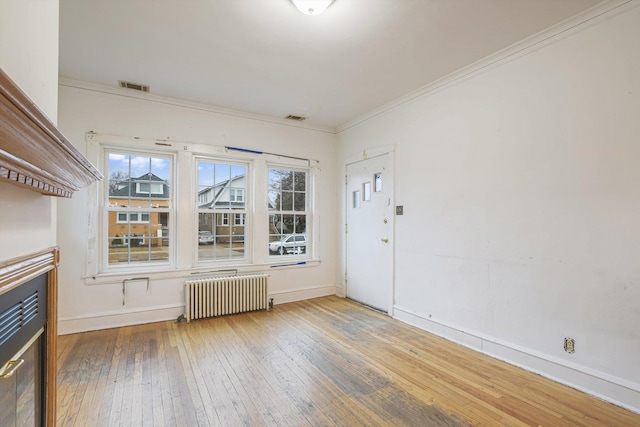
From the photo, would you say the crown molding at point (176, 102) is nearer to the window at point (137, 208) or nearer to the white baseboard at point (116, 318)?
the window at point (137, 208)

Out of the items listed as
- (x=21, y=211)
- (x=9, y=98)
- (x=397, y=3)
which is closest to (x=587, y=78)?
(x=397, y=3)

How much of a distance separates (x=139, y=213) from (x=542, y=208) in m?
4.30

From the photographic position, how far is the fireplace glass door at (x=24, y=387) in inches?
40.3

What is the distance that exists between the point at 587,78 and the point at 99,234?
4.90 metres

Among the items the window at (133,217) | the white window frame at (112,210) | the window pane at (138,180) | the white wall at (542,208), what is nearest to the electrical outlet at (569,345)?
the white wall at (542,208)

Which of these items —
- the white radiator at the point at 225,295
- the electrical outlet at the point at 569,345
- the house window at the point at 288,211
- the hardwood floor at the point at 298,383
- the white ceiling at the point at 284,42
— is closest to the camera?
the hardwood floor at the point at 298,383

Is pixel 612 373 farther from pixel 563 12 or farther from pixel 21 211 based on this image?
pixel 21 211

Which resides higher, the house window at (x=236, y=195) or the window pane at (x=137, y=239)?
the house window at (x=236, y=195)

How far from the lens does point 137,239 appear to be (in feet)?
12.4

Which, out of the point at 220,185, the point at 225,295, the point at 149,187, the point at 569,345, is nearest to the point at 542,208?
the point at 569,345

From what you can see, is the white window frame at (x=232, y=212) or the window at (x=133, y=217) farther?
the white window frame at (x=232, y=212)

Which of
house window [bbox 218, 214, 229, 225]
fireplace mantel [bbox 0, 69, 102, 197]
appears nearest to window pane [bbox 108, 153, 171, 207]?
house window [bbox 218, 214, 229, 225]

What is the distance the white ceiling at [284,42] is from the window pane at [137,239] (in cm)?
158

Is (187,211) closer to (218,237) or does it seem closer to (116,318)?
(218,237)
